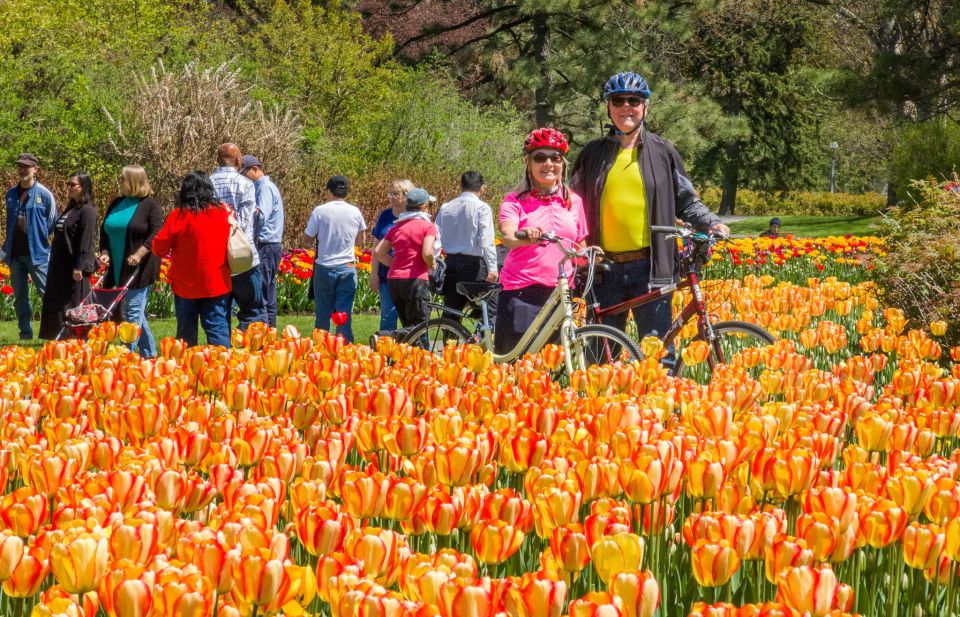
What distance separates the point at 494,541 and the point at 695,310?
12.6ft

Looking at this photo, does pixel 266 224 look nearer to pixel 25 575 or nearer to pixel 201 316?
pixel 201 316

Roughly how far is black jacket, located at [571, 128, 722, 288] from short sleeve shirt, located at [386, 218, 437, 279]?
2345 millimetres

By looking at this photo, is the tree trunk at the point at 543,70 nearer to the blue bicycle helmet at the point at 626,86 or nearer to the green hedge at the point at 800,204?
the blue bicycle helmet at the point at 626,86

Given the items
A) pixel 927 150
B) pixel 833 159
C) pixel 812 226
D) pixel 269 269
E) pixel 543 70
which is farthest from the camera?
pixel 833 159

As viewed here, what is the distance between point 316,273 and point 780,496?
6.82 meters

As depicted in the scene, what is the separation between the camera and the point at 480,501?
220 cm

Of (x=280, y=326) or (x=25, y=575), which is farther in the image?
(x=280, y=326)

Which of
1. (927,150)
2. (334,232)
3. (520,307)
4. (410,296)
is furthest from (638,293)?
(927,150)

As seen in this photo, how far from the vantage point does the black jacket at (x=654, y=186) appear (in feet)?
19.0

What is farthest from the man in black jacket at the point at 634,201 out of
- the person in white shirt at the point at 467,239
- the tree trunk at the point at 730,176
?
the tree trunk at the point at 730,176

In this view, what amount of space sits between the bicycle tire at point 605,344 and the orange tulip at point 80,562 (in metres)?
3.48

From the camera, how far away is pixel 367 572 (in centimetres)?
186

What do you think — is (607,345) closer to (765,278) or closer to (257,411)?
(257,411)

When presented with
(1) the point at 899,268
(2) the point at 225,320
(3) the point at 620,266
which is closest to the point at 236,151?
(2) the point at 225,320
